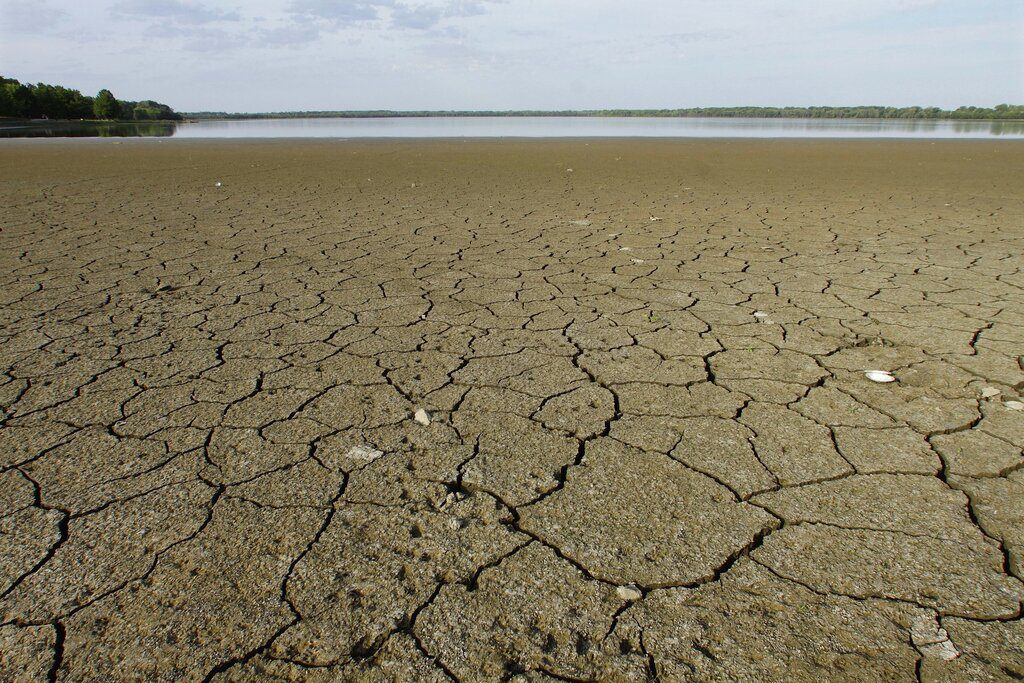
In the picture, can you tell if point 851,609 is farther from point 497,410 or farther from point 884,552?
point 497,410

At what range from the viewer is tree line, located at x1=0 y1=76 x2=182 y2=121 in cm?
5444

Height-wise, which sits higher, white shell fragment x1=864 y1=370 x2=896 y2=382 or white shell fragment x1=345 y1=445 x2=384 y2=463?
white shell fragment x1=864 y1=370 x2=896 y2=382

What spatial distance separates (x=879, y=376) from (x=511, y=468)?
1762 mm

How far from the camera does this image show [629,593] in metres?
1.50

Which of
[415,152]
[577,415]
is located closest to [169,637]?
[577,415]

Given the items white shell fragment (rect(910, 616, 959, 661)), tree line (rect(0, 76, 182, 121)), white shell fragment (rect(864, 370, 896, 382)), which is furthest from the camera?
tree line (rect(0, 76, 182, 121))

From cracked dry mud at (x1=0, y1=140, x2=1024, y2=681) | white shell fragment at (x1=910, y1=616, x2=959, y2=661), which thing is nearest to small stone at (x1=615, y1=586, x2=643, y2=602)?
cracked dry mud at (x1=0, y1=140, x2=1024, y2=681)

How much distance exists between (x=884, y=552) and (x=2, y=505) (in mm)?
2508

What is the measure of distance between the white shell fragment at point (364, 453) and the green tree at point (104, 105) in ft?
254

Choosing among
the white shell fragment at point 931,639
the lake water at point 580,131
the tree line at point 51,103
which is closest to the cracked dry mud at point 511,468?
the white shell fragment at point 931,639

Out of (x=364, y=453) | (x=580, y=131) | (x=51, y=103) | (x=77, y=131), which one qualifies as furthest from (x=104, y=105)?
(x=364, y=453)

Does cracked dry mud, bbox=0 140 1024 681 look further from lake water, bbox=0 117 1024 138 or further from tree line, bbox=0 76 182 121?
tree line, bbox=0 76 182 121

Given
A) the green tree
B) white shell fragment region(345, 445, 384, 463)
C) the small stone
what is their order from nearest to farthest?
1. the small stone
2. white shell fragment region(345, 445, 384, 463)
3. the green tree

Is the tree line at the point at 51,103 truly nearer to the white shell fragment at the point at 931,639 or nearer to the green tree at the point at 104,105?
the green tree at the point at 104,105
